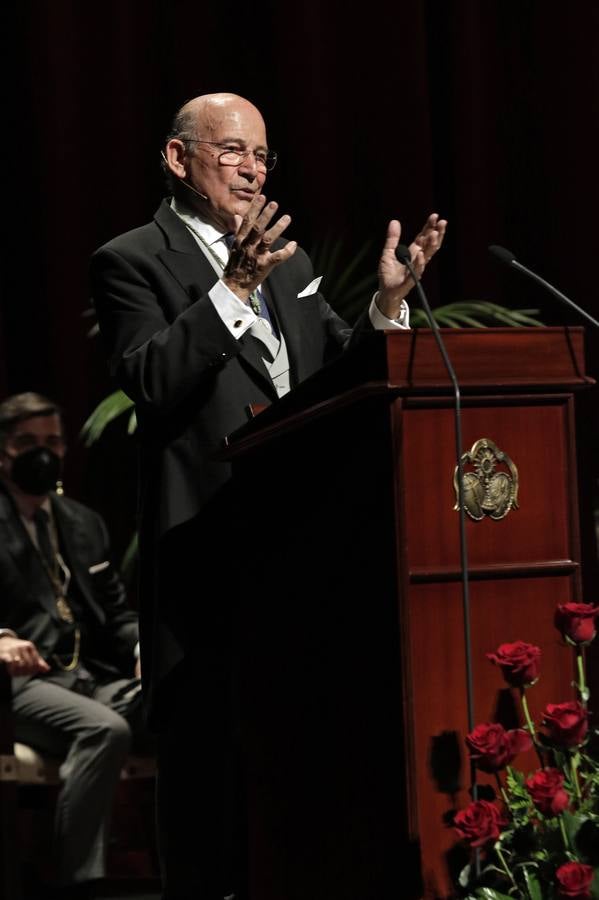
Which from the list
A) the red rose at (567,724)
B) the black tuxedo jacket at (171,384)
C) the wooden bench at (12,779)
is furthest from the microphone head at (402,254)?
the wooden bench at (12,779)

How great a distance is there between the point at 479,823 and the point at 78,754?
2.24 metres

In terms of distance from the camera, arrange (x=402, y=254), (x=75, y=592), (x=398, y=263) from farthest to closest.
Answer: (x=75, y=592) → (x=398, y=263) → (x=402, y=254)

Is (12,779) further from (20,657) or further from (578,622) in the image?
(578,622)

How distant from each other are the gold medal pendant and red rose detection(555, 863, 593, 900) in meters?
2.51

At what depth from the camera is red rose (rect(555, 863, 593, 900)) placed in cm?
123

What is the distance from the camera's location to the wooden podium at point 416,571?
1356 mm

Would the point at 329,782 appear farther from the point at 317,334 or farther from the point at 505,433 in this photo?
the point at 317,334

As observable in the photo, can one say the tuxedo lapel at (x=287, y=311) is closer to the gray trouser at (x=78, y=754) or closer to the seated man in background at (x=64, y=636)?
the seated man in background at (x=64, y=636)

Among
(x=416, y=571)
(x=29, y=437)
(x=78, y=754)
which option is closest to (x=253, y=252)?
(x=416, y=571)

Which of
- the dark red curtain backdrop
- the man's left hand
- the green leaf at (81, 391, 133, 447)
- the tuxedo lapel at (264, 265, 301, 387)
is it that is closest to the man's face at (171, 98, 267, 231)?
the tuxedo lapel at (264, 265, 301, 387)

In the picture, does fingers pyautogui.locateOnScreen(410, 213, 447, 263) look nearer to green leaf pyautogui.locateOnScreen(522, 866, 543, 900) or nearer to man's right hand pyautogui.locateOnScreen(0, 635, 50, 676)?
green leaf pyautogui.locateOnScreen(522, 866, 543, 900)

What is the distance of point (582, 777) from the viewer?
1.41 meters

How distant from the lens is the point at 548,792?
128 centimetres

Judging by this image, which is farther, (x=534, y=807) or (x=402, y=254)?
(x=402, y=254)
